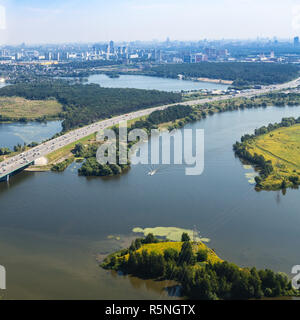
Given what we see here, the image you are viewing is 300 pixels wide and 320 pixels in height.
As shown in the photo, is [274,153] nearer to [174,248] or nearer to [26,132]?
[174,248]

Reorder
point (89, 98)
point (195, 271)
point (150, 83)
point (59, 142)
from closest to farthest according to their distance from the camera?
1. point (195, 271)
2. point (59, 142)
3. point (89, 98)
4. point (150, 83)
